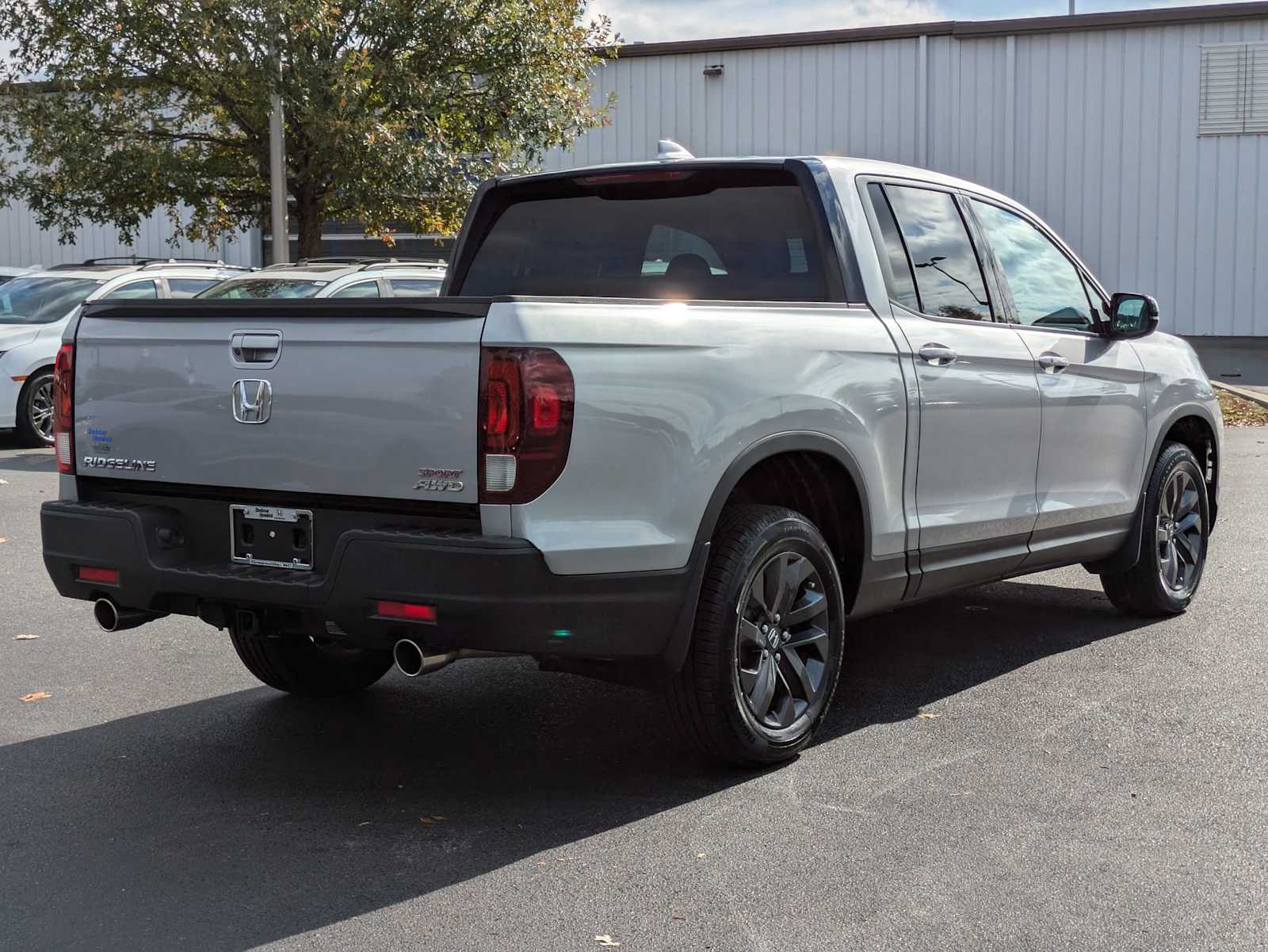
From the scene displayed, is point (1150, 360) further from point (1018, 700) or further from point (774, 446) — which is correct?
point (774, 446)

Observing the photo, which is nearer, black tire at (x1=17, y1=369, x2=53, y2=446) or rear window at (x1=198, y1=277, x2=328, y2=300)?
rear window at (x1=198, y1=277, x2=328, y2=300)

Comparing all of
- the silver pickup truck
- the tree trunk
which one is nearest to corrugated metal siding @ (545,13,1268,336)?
the tree trunk

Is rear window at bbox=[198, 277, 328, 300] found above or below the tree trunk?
below

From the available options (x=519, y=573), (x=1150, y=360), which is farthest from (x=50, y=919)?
(x=1150, y=360)

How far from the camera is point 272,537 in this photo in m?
4.36

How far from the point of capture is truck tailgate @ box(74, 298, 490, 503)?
4.03 m

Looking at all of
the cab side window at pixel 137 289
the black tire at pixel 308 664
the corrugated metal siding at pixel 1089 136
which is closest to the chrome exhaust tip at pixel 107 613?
the black tire at pixel 308 664

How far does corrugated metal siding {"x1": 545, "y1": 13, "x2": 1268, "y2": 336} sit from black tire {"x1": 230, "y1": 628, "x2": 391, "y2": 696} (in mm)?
21724

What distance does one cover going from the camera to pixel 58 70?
61.9 feet

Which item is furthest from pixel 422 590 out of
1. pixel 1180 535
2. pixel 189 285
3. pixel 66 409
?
pixel 189 285

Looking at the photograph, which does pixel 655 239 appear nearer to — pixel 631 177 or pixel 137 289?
pixel 631 177

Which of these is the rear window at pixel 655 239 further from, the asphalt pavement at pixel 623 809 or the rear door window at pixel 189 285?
the rear door window at pixel 189 285

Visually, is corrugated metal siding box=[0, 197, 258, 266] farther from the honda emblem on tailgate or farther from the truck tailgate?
the honda emblem on tailgate

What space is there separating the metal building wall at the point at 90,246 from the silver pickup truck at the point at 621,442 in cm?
2529
